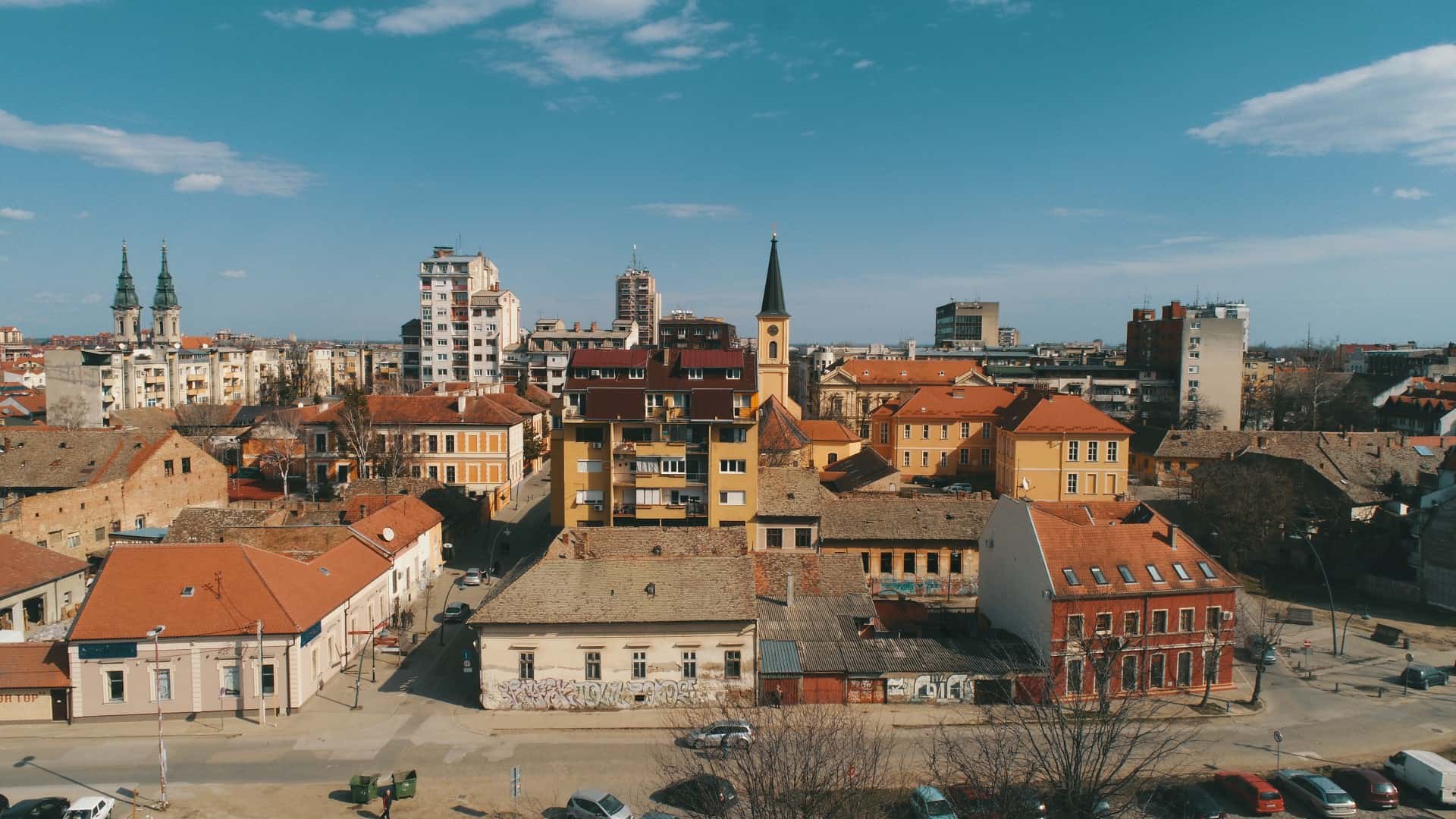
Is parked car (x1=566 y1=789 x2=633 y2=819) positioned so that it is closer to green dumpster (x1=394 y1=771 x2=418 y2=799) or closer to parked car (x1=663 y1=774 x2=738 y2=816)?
parked car (x1=663 y1=774 x2=738 y2=816)

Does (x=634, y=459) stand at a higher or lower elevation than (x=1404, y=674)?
higher

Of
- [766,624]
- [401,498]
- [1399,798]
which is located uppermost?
[401,498]

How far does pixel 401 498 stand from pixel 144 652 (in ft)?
56.4

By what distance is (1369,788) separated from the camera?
2483 cm

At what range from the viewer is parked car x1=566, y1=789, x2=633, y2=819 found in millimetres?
22672

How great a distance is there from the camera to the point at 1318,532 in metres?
51.5

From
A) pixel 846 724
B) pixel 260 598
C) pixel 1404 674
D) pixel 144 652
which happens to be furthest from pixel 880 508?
pixel 144 652

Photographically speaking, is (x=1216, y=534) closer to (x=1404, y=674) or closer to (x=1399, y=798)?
(x=1404, y=674)

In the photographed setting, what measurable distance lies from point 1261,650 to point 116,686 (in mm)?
40780

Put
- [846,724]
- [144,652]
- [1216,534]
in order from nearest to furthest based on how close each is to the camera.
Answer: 1. [846,724]
2. [144,652]
3. [1216,534]

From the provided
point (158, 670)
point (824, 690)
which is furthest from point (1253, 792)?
point (158, 670)

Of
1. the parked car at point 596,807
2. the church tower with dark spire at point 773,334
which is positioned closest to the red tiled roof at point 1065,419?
the church tower with dark spire at point 773,334

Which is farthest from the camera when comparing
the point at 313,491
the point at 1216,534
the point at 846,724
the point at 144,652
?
the point at 313,491

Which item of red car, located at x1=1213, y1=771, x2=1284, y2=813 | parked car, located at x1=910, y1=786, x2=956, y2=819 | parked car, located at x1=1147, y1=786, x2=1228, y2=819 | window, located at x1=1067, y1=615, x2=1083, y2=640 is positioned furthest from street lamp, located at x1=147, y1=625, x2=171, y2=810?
red car, located at x1=1213, y1=771, x2=1284, y2=813
